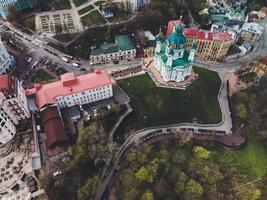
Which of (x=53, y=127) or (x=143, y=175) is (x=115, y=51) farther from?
(x=143, y=175)

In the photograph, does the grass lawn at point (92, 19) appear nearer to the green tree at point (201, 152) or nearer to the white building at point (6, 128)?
the white building at point (6, 128)

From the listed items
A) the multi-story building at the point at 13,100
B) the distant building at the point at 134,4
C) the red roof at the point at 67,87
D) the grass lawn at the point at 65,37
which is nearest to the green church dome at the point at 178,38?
the red roof at the point at 67,87

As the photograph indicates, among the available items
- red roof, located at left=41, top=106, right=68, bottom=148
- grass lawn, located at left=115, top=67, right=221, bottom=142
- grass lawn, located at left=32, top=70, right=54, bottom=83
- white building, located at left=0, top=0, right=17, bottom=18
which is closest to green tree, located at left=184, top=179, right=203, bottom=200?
grass lawn, located at left=115, top=67, right=221, bottom=142

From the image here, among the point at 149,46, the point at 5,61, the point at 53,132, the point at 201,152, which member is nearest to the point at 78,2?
the point at 149,46

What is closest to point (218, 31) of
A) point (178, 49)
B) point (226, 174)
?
point (178, 49)

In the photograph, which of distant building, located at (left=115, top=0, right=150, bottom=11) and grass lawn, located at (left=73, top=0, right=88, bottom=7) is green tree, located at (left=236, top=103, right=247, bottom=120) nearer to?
distant building, located at (left=115, top=0, right=150, bottom=11)

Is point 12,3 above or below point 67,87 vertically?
above

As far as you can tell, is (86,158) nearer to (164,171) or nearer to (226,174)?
Answer: (164,171)
